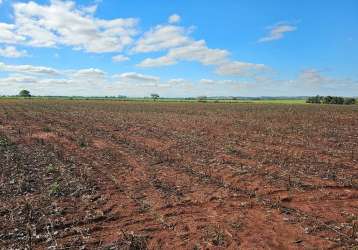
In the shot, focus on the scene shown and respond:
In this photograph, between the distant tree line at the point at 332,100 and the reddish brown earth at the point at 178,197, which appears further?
the distant tree line at the point at 332,100

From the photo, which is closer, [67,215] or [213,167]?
[67,215]

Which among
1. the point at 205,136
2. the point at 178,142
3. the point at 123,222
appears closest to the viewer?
the point at 123,222

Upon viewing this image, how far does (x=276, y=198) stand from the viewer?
900 cm

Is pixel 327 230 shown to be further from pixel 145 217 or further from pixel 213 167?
pixel 213 167

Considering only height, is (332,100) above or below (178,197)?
above

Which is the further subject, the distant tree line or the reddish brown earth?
the distant tree line

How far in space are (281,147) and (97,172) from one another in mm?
10098

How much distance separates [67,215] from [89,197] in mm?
1339

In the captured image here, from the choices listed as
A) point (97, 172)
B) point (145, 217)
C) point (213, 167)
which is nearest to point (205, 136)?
point (213, 167)

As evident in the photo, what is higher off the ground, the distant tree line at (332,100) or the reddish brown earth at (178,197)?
the distant tree line at (332,100)

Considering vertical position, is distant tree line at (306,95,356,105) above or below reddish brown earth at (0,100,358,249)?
above

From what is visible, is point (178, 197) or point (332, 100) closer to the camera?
point (178, 197)

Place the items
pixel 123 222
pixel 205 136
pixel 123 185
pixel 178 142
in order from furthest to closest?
pixel 205 136 < pixel 178 142 < pixel 123 185 < pixel 123 222

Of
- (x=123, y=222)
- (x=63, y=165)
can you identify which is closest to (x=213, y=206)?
(x=123, y=222)
